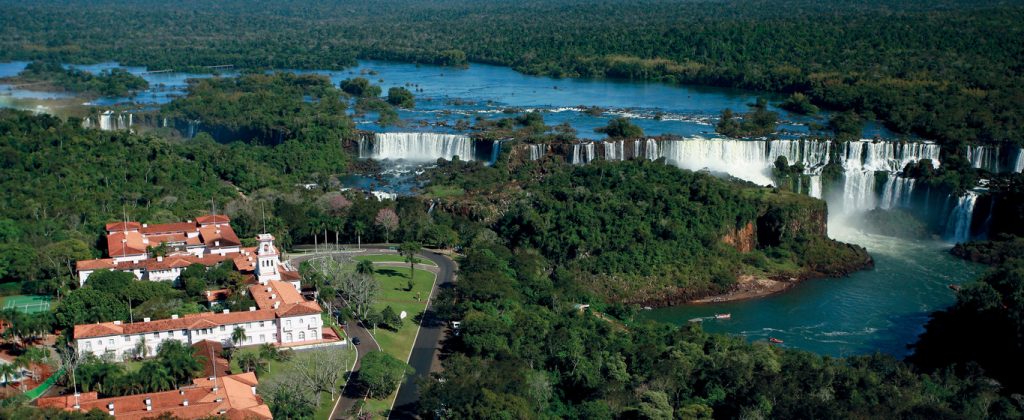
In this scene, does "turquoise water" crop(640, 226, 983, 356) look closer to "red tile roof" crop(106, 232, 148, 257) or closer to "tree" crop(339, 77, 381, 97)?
"red tile roof" crop(106, 232, 148, 257)

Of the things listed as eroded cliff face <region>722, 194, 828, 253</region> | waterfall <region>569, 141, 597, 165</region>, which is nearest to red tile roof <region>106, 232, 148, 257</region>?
eroded cliff face <region>722, 194, 828, 253</region>

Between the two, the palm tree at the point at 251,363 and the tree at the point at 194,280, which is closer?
the palm tree at the point at 251,363

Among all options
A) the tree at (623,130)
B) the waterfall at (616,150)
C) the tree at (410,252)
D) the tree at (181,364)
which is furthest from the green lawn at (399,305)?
the tree at (623,130)

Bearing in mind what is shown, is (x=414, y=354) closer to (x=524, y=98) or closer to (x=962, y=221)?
(x=962, y=221)

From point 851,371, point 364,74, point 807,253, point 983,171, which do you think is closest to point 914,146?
point 983,171

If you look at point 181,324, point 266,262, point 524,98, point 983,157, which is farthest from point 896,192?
point 181,324

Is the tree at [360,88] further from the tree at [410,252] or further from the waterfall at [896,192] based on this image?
the tree at [410,252]

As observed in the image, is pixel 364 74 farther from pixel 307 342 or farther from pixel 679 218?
pixel 307 342
